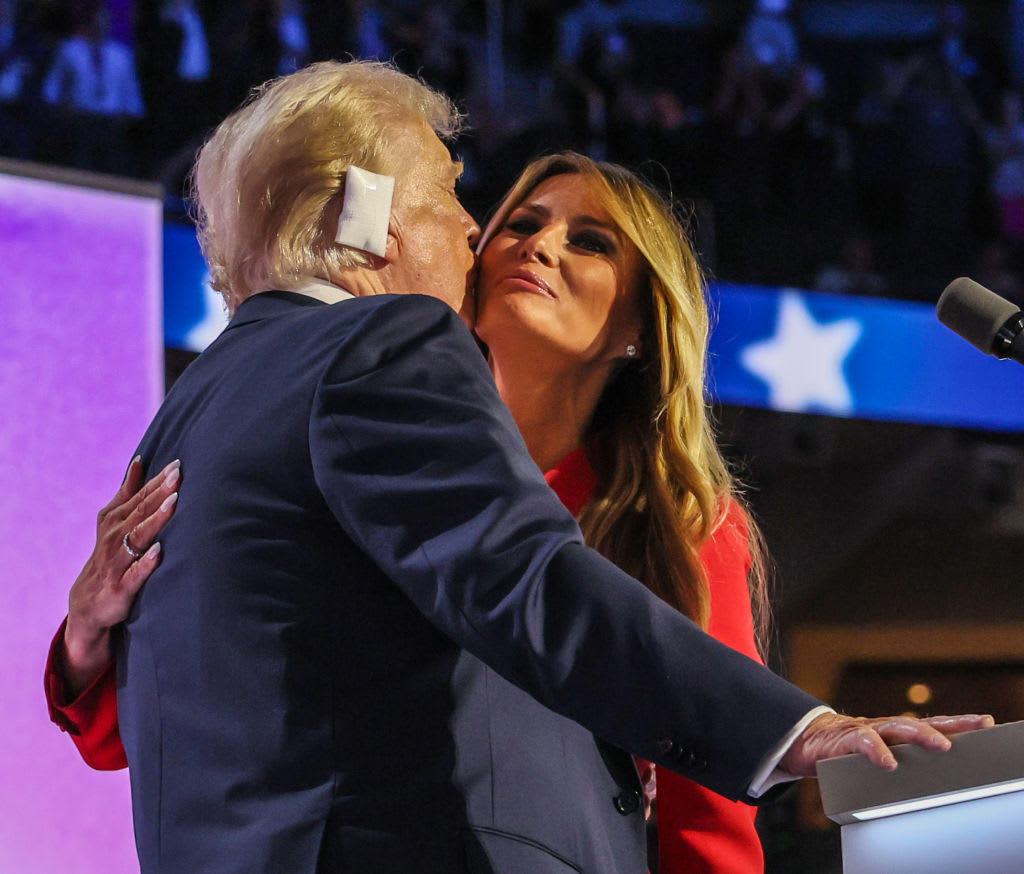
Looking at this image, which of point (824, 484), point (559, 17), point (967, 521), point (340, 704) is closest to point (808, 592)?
point (824, 484)

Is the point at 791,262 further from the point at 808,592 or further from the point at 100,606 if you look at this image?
the point at 100,606

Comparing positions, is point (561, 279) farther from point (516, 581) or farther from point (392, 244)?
point (516, 581)

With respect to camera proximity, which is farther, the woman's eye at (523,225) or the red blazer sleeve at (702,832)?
the woman's eye at (523,225)

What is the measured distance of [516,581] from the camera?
1.00 metres

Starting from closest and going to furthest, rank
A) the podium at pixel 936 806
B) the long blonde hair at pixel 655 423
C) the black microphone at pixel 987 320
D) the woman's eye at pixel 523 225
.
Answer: the podium at pixel 936 806 → the black microphone at pixel 987 320 → the long blonde hair at pixel 655 423 → the woman's eye at pixel 523 225

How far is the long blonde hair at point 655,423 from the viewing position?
6.63ft

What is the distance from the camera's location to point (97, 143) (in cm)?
513

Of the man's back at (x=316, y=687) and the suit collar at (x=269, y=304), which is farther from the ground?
the suit collar at (x=269, y=304)

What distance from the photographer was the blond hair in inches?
54.1

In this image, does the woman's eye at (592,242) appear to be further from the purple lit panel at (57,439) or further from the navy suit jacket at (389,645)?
the navy suit jacket at (389,645)

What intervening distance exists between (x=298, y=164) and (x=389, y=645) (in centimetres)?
57

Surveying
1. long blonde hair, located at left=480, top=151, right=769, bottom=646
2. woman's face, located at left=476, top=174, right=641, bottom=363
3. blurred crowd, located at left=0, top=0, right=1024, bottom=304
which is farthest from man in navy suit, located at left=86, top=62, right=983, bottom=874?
blurred crowd, located at left=0, top=0, right=1024, bottom=304

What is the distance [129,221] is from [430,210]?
1204 mm

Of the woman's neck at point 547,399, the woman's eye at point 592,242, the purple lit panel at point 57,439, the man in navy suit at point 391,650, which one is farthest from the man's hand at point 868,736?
the purple lit panel at point 57,439
